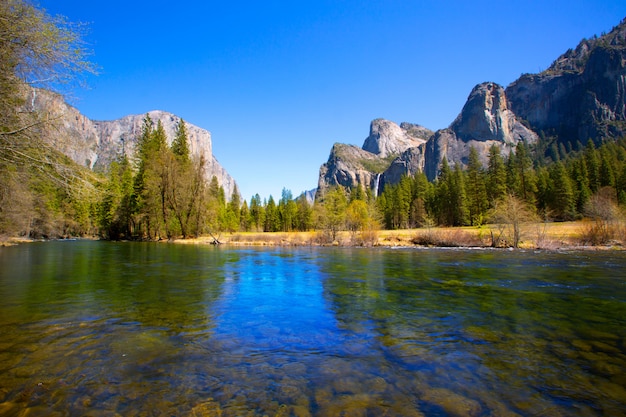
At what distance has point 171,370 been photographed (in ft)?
17.6

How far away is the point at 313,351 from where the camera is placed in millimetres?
6328

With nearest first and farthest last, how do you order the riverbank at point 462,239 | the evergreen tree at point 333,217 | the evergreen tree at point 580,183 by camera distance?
the riverbank at point 462,239, the evergreen tree at point 333,217, the evergreen tree at point 580,183

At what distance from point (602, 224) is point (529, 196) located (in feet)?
148

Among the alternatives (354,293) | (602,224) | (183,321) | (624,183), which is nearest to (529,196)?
(624,183)

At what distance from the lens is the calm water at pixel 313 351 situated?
14.3 ft

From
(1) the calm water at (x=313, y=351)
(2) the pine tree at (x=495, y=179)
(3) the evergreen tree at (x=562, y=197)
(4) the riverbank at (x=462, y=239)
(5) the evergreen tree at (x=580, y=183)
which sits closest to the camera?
(1) the calm water at (x=313, y=351)

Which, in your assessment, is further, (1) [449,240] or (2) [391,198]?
(2) [391,198]

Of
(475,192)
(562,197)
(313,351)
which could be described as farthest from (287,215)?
(313,351)

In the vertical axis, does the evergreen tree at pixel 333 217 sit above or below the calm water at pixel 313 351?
above

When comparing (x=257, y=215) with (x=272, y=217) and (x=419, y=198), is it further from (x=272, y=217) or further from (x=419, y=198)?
(x=419, y=198)

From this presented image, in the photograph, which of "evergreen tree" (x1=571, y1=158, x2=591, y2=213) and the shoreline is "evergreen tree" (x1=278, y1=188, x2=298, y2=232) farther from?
"evergreen tree" (x1=571, y1=158, x2=591, y2=213)

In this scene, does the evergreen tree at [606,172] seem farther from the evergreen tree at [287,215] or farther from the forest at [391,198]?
the evergreen tree at [287,215]

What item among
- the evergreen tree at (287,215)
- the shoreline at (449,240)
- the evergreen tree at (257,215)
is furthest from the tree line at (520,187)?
the evergreen tree at (257,215)

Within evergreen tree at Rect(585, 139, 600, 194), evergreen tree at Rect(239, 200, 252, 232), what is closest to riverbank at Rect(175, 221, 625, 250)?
evergreen tree at Rect(585, 139, 600, 194)
